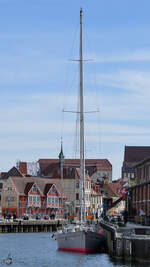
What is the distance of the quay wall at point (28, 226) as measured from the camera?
120094 mm

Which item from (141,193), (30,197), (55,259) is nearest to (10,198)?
(30,197)

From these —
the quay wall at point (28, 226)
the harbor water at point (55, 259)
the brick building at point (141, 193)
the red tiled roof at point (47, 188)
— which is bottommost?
the harbor water at point (55, 259)

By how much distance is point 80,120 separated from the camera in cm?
6769

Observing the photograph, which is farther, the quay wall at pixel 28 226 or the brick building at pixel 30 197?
the brick building at pixel 30 197

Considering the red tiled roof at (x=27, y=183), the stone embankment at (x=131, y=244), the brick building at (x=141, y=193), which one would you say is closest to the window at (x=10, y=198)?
the red tiled roof at (x=27, y=183)

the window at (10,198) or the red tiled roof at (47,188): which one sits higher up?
the red tiled roof at (47,188)

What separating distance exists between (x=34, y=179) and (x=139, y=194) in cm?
7330

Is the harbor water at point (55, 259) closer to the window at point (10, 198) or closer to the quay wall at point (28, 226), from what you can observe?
the quay wall at point (28, 226)

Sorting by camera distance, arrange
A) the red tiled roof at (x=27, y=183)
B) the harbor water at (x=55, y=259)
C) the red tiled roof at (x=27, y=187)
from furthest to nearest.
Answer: the red tiled roof at (x=27, y=187), the red tiled roof at (x=27, y=183), the harbor water at (x=55, y=259)

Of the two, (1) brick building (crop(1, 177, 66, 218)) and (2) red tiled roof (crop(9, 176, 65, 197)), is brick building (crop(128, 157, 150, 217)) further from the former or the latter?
(2) red tiled roof (crop(9, 176, 65, 197))

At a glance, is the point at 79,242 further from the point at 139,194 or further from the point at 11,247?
the point at 139,194

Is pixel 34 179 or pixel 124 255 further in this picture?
pixel 34 179

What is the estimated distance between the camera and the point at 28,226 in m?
124

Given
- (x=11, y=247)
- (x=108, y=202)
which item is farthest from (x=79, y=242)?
(x=108, y=202)
